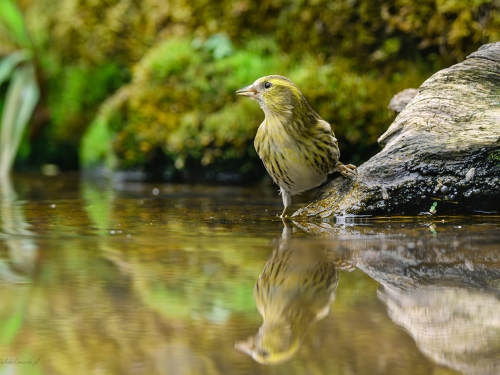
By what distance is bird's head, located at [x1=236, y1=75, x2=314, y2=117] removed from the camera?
4391mm

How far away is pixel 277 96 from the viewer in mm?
4449

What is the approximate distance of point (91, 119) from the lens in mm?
9375

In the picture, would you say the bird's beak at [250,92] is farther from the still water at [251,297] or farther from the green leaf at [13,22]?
the green leaf at [13,22]

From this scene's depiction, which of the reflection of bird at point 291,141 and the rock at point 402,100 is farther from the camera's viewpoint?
the rock at point 402,100

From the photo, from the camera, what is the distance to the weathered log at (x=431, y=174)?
4031mm

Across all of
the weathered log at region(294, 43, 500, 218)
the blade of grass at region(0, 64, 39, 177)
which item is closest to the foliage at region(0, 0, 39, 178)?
the blade of grass at region(0, 64, 39, 177)

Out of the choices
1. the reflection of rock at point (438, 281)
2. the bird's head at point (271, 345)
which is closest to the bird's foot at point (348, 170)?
the reflection of rock at point (438, 281)

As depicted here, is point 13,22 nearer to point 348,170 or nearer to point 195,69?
point 195,69

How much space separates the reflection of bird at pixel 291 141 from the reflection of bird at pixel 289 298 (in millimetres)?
1224

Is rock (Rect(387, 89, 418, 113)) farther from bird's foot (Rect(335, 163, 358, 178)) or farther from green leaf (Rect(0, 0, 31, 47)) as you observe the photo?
green leaf (Rect(0, 0, 31, 47))

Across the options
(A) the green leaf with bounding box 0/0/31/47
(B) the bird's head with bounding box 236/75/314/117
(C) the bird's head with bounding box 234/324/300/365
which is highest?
(A) the green leaf with bounding box 0/0/31/47

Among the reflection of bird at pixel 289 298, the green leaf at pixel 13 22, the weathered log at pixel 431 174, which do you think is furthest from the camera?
the green leaf at pixel 13 22

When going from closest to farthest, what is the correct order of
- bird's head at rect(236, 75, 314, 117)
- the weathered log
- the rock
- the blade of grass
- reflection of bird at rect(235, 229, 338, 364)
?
reflection of bird at rect(235, 229, 338, 364) → the weathered log → bird's head at rect(236, 75, 314, 117) → the rock → the blade of grass

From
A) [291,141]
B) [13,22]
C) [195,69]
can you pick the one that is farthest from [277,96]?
[13,22]
